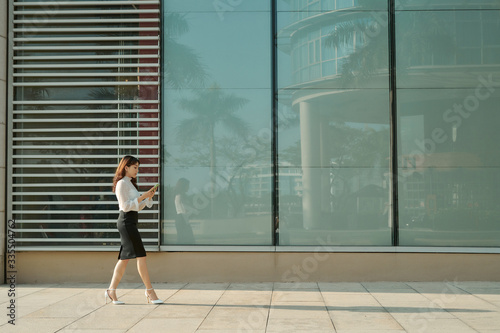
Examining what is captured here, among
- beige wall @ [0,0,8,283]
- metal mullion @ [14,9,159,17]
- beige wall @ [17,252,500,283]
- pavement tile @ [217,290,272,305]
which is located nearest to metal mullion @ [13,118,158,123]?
beige wall @ [0,0,8,283]

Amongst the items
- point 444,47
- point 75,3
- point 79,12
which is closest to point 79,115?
point 79,12

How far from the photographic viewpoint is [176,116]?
10.0m

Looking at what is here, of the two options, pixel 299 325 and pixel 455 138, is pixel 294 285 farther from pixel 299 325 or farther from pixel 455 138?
pixel 455 138

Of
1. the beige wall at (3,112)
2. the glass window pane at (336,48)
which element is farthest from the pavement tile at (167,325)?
the glass window pane at (336,48)

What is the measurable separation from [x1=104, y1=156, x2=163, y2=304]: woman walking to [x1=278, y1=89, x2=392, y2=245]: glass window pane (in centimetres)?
270

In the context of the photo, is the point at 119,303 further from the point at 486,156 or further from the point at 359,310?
the point at 486,156

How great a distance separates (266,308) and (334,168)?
10.2 ft

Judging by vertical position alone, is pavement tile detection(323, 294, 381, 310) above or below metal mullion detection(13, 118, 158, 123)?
below

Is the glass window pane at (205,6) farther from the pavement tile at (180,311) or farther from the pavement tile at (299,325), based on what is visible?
the pavement tile at (299,325)

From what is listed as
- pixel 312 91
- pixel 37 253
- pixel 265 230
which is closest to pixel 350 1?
pixel 312 91

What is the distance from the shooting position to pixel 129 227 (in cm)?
802

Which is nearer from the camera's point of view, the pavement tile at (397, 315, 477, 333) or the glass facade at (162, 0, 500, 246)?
the pavement tile at (397, 315, 477, 333)

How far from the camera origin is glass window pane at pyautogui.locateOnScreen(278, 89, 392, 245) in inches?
387

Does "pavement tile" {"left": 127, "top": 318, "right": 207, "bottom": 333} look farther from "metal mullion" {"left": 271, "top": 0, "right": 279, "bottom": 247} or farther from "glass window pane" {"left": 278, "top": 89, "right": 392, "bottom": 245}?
"glass window pane" {"left": 278, "top": 89, "right": 392, "bottom": 245}
